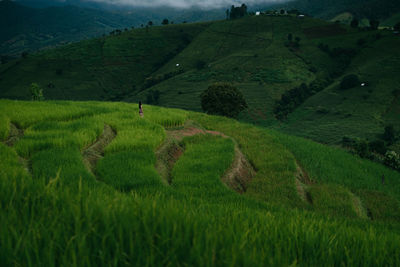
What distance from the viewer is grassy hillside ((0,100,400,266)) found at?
145cm

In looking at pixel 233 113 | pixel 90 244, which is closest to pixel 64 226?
pixel 90 244

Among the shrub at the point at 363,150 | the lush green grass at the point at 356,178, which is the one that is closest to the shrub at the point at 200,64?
the shrub at the point at 363,150

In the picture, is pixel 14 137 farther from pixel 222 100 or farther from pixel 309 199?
pixel 222 100

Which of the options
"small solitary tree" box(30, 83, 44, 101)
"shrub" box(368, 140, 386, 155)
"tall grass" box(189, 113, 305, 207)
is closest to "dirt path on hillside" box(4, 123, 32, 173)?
"tall grass" box(189, 113, 305, 207)

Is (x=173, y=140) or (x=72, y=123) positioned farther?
(x=173, y=140)

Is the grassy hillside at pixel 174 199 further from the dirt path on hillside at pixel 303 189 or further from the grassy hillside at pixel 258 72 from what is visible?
the grassy hillside at pixel 258 72

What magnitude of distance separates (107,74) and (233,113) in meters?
133

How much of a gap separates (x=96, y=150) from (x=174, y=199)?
624cm

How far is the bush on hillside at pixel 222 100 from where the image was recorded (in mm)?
51938

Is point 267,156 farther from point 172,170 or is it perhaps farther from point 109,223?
point 109,223

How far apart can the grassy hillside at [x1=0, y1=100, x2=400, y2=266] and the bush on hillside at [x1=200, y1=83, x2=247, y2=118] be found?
32.5 meters

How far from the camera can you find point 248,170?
10453 millimetres

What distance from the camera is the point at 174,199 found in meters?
3.48

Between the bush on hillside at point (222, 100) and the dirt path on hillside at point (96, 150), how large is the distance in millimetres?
42327
